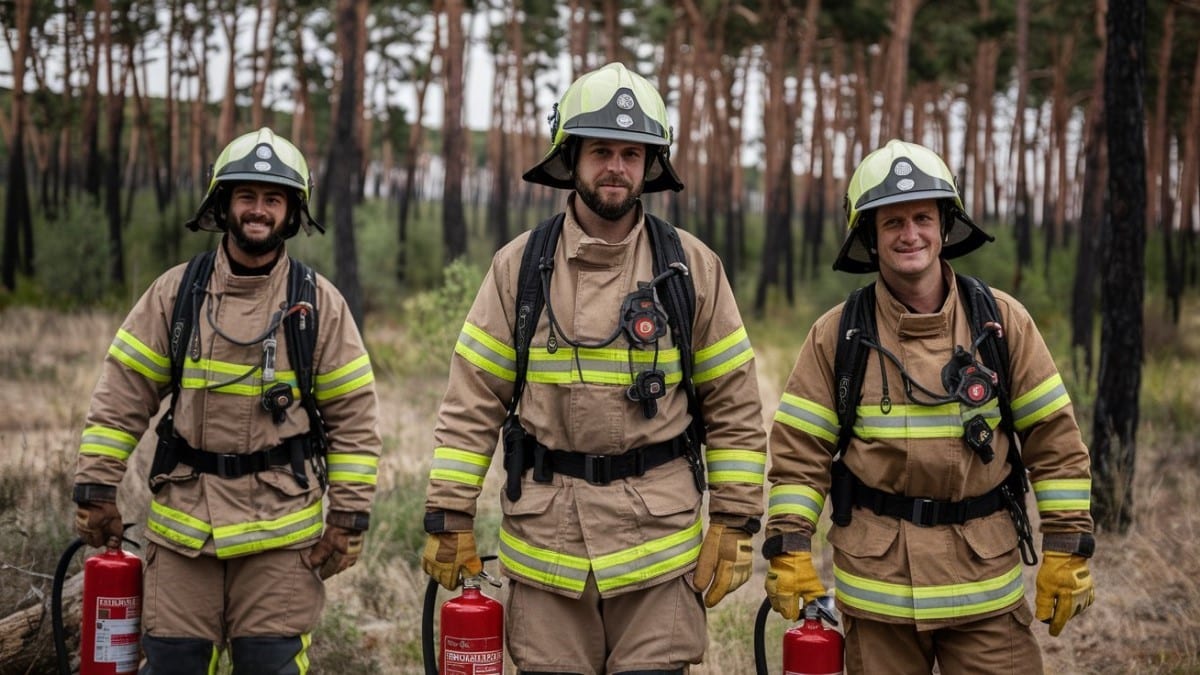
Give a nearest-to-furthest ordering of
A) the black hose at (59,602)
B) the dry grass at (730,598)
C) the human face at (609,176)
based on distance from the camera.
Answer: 1. the human face at (609,176)
2. the black hose at (59,602)
3. the dry grass at (730,598)

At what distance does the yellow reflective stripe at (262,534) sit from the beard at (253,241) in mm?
847

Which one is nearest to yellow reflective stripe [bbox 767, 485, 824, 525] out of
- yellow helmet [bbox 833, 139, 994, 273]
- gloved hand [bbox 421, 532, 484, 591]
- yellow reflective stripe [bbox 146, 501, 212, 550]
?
yellow helmet [bbox 833, 139, 994, 273]

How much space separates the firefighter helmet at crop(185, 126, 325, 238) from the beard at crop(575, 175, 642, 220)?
107 centimetres

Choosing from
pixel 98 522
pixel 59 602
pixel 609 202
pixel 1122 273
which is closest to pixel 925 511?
pixel 609 202

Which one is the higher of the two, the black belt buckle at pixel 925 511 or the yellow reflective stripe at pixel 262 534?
the black belt buckle at pixel 925 511

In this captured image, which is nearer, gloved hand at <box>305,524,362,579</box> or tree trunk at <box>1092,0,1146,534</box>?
gloved hand at <box>305,524,362,579</box>

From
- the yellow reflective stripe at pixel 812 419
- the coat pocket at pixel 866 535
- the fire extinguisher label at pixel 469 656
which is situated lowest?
the fire extinguisher label at pixel 469 656

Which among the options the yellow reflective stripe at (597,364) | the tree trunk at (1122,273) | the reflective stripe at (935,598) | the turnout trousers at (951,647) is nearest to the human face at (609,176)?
the yellow reflective stripe at (597,364)

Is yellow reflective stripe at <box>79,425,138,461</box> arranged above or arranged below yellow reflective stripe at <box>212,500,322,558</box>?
above

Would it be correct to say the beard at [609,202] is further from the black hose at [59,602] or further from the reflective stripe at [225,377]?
the black hose at [59,602]

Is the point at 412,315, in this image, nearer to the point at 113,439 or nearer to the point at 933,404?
the point at 113,439

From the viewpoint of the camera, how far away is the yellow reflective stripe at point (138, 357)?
3488mm

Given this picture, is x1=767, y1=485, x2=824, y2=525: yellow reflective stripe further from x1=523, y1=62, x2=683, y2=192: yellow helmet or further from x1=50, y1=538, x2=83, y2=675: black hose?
x1=50, y1=538, x2=83, y2=675: black hose

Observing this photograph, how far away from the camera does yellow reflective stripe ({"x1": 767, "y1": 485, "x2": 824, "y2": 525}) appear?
3018 mm
